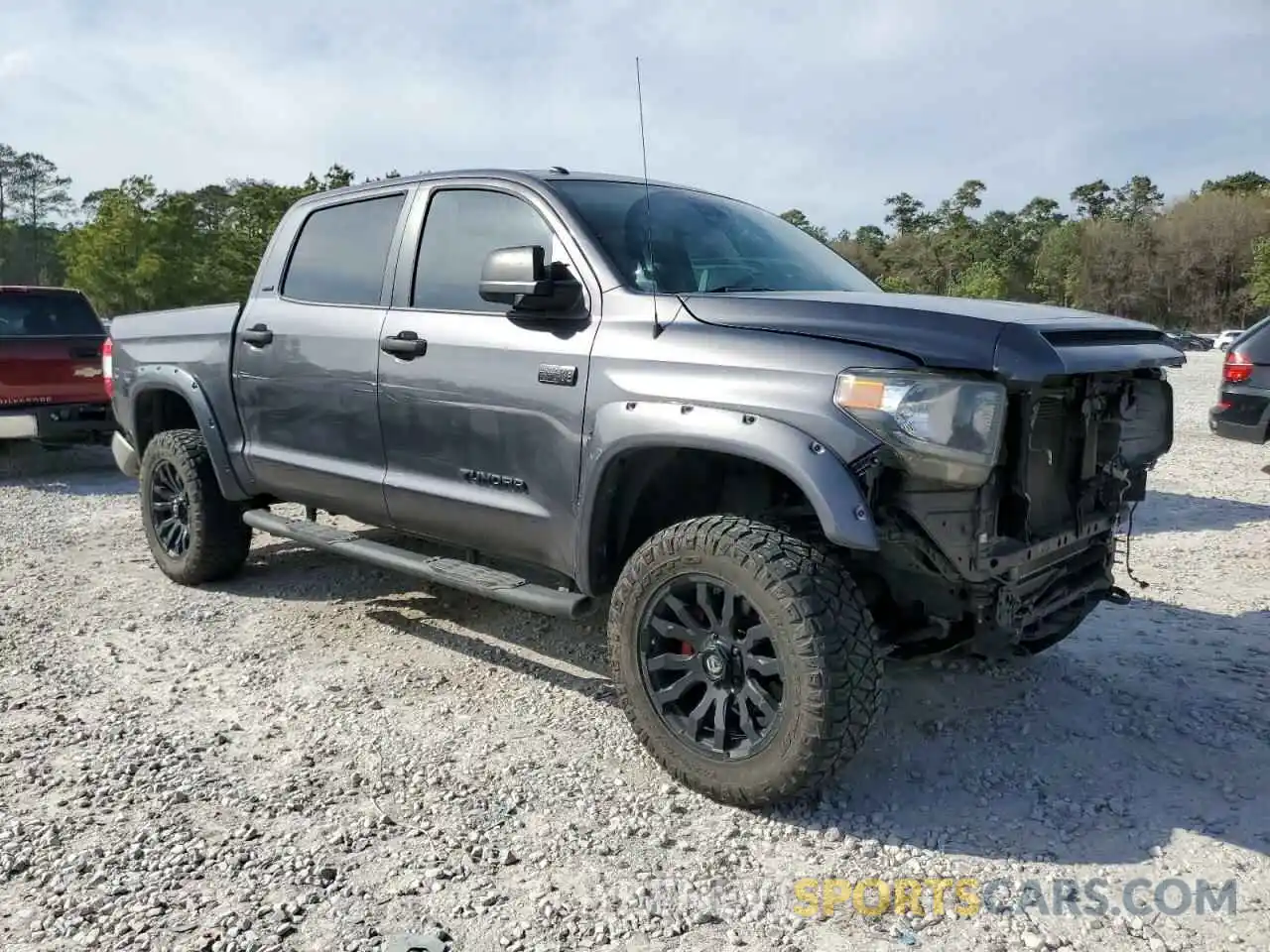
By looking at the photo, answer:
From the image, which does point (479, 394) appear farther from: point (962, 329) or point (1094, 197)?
point (1094, 197)

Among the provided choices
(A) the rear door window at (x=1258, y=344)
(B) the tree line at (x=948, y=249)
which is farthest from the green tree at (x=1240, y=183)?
(A) the rear door window at (x=1258, y=344)

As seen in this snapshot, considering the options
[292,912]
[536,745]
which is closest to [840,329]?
[536,745]

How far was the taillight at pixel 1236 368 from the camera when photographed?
7.30 metres

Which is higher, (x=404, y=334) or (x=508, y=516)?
(x=404, y=334)

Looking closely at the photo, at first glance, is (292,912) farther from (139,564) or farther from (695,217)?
(139,564)

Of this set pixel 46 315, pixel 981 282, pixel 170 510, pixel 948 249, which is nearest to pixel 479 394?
pixel 170 510

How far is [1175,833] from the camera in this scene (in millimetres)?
2922

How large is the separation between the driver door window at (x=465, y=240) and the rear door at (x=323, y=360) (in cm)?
23

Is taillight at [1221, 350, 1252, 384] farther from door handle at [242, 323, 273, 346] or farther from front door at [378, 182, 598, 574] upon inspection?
door handle at [242, 323, 273, 346]

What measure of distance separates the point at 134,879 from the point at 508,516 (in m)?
1.60

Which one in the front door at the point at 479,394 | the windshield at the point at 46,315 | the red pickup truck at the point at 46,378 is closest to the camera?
the front door at the point at 479,394

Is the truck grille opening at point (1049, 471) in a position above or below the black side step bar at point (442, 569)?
above

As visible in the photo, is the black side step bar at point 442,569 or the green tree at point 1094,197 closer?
the black side step bar at point 442,569

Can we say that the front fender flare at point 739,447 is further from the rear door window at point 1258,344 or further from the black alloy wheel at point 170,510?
the rear door window at point 1258,344
